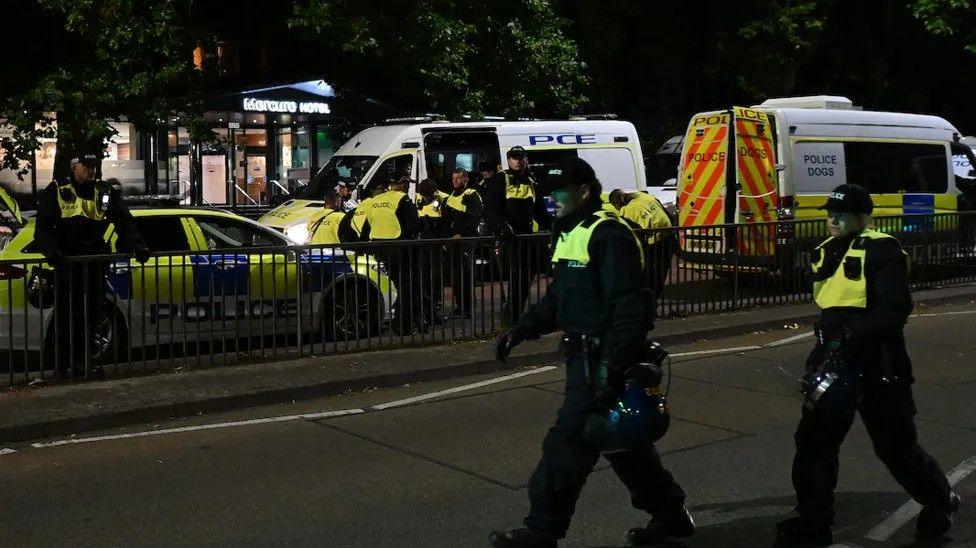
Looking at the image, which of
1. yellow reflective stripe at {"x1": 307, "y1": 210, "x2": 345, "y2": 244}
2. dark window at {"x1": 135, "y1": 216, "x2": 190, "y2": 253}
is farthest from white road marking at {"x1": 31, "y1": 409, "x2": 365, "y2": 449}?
yellow reflective stripe at {"x1": 307, "y1": 210, "x2": 345, "y2": 244}

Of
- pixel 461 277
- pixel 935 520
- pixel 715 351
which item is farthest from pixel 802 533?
pixel 461 277

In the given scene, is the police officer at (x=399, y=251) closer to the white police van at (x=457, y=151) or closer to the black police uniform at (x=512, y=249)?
the black police uniform at (x=512, y=249)

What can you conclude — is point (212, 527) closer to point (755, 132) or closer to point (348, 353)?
Answer: point (348, 353)

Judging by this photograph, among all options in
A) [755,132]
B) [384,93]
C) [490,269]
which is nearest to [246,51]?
[384,93]

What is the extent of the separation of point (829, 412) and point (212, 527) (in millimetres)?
2905

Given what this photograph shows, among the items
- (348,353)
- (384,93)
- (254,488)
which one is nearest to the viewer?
(254,488)

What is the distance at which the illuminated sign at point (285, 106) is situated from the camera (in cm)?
2388

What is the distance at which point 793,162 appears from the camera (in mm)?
16609

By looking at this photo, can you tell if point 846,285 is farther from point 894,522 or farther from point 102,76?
point 102,76

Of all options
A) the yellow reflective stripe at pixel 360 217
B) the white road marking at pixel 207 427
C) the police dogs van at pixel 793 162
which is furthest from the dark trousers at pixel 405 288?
the police dogs van at pixel 793 162

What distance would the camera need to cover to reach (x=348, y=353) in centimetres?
1131

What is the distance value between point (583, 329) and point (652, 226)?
9093 mm

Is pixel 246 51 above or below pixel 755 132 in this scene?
above

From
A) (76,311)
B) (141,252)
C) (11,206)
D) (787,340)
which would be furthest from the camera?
(11,206)
